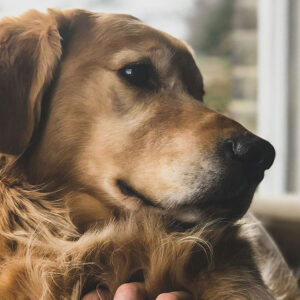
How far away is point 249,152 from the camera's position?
2.00 ft

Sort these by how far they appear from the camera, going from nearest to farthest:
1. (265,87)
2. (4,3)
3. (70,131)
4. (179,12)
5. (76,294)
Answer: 1. (76,294)
2. (70,131)
3. (4,3)
4. (179,12)
5. (265,87)

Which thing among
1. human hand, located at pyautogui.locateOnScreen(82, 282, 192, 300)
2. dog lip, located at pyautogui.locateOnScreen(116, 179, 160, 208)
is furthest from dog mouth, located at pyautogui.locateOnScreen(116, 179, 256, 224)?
human hand, located at pyautogui.locateOnScreen(82, 282, 192, 300)

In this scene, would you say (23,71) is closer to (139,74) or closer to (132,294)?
(139,74)

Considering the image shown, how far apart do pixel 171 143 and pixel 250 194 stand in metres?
0.12

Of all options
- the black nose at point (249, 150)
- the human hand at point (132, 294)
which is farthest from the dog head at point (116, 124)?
the human hand at point (132, 294)

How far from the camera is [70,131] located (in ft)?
2.23

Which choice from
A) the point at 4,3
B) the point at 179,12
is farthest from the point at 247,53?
the point at 4,3

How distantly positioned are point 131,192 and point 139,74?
17cm

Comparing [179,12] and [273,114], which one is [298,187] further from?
[179,12]

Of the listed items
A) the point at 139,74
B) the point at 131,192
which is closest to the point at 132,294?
the point at 131,192

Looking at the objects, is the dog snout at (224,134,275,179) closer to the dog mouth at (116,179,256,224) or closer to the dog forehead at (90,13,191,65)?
the dog mouth at (116,179,256,224)

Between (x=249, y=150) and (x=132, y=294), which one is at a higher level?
(x=249, y=150)

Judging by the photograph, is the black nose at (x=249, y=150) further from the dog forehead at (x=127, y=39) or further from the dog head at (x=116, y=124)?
the dog forehead at (x=127, y=39)

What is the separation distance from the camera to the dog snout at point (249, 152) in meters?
0.61
